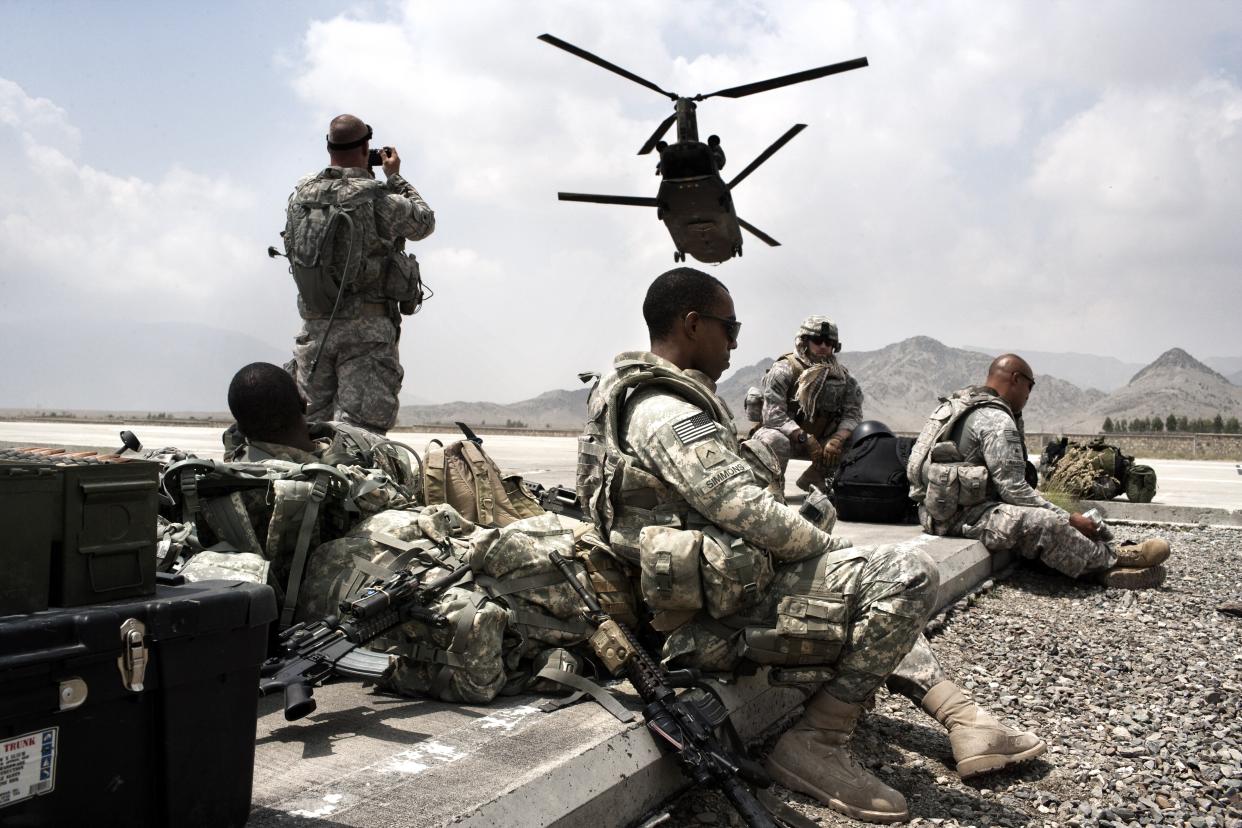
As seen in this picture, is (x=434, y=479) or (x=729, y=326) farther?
(x=434, y=479)

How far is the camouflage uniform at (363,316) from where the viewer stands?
5891mm

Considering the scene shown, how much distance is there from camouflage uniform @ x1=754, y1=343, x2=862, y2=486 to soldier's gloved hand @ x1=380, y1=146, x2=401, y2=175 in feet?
12.9

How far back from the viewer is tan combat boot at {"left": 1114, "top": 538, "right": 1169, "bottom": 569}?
598 centimetres

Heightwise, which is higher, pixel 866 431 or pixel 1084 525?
pixel 866 431

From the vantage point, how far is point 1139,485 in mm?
10219

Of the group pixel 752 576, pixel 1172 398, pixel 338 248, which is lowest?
pixel 752 576

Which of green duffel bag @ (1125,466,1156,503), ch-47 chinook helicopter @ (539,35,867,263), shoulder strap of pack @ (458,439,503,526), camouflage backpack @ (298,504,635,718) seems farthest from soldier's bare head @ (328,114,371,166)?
green duffel bag @ (1125,466,1156,503)

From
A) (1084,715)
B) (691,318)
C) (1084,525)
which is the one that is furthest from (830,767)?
(1084,525)

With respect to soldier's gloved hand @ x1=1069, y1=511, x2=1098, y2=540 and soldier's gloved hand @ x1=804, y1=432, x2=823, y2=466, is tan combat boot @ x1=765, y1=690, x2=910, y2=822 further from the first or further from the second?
soldier's gloved hand @ x1=804, y1=432, x2=823, y2=466

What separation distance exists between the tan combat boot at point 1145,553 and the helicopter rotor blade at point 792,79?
3.34 metres

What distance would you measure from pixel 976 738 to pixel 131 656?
2.63 metres

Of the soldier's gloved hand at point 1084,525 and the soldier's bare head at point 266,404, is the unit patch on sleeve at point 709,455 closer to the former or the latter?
the soldier's bare head at point 266,404

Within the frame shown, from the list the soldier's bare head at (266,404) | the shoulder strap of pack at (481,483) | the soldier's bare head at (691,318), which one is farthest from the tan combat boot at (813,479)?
the soldier's bare head at (266,404)

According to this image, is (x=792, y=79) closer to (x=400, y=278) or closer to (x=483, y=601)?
(x=400, y=278)
